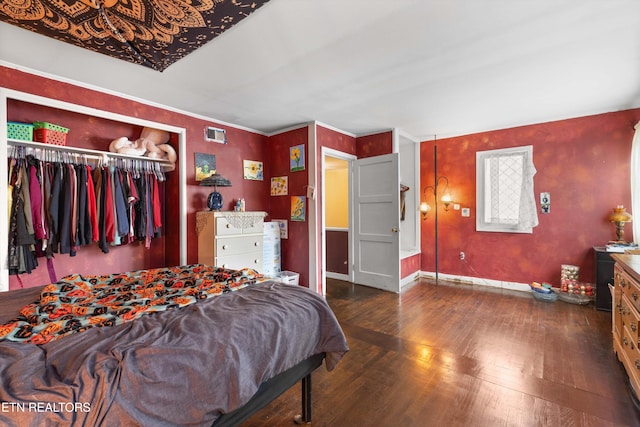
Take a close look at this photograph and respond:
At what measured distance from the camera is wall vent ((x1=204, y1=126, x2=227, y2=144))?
372 centimetres

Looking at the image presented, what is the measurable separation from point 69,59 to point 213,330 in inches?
103

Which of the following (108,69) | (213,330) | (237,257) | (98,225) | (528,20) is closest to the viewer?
(213,330)

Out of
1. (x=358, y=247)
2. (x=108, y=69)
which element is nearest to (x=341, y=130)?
(x=358, y=247)

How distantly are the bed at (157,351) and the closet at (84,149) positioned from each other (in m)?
1.42

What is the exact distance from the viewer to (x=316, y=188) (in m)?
3.89

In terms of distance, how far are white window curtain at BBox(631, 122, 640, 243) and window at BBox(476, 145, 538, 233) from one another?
36.5 inches

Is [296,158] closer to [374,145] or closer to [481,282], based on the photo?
[374,145]

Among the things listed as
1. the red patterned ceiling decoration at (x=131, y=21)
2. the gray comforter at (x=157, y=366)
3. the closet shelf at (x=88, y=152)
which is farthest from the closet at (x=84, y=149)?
the gray comforter at (x=157, y=366)

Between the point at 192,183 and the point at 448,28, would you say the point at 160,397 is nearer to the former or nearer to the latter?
the point at 448,28

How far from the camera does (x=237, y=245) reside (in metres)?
3.41

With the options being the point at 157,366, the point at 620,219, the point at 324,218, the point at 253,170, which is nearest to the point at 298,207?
the point at 324,218

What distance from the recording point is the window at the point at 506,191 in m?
4.02

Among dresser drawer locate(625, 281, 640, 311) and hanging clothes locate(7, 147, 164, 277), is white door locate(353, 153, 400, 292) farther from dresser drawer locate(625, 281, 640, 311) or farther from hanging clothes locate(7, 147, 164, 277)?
hanging clothes locate(7, 147, 164, 277)

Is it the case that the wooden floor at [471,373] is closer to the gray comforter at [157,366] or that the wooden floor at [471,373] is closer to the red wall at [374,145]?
the gray comforter at [157,366]
